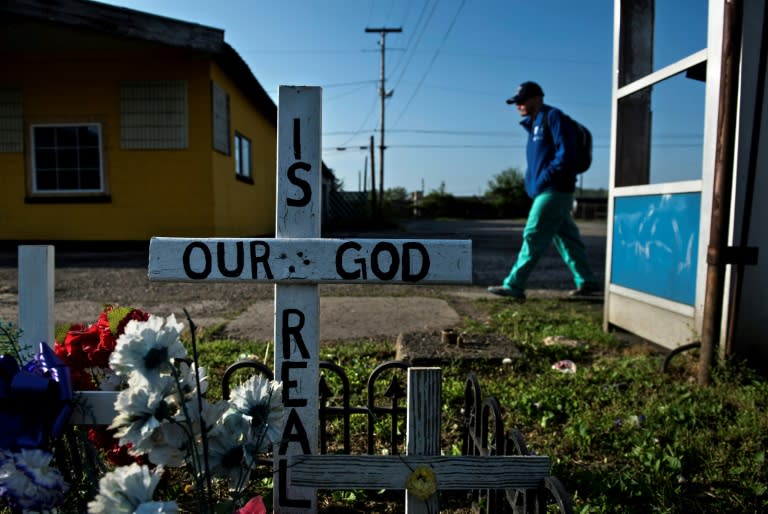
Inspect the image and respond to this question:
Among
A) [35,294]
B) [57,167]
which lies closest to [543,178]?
[35,294]

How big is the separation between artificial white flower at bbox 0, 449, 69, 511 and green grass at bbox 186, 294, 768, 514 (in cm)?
116

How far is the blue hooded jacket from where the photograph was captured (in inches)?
208

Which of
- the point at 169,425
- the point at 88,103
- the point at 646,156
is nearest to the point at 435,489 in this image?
the point at 169,425

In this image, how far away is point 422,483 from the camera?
1.28 metres

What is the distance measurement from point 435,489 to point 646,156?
3857 millimetres

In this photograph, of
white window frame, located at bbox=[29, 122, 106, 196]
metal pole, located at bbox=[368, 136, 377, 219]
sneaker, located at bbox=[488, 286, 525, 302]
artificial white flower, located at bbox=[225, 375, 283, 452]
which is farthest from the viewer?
metal pole, located at bbox=[368, 136, 377, 219]

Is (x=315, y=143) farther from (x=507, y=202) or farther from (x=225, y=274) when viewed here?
(x=507, y=202)

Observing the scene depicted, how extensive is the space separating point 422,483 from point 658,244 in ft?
10.0

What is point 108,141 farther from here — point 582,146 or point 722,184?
point 722,184

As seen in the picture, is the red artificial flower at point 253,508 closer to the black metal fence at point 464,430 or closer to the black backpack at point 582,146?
the black metal fence at point 464,430

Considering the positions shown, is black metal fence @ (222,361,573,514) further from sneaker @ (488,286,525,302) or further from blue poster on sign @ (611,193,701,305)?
sneaker @ (488,286,525,302)

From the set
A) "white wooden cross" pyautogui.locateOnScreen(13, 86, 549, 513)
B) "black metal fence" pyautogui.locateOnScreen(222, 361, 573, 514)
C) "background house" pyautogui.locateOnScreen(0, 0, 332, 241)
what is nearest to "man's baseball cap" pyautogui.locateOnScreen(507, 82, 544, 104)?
"black metal fence" pyautogui.locateOnScreen(222, 361, 573, 514)

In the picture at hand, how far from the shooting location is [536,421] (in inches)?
102

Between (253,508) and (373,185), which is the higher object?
(373,185)
